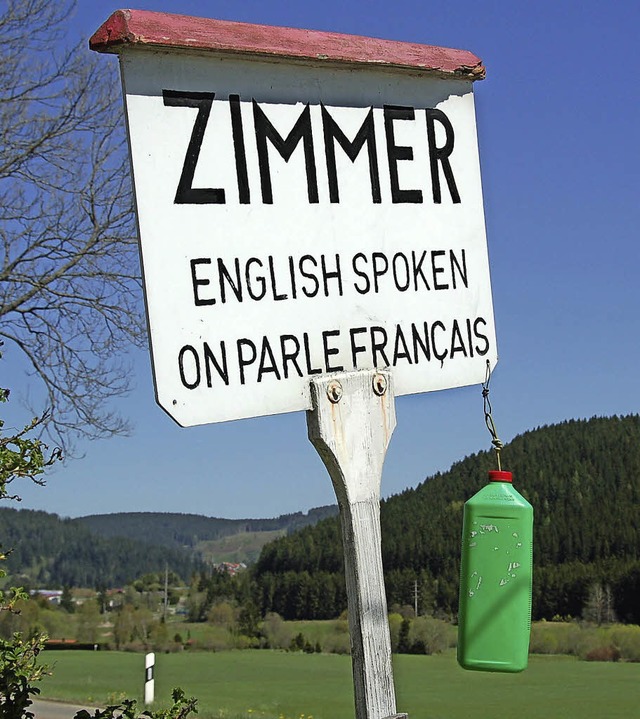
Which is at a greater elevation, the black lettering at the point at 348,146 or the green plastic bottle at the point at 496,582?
the black lettering at the point at 348,146

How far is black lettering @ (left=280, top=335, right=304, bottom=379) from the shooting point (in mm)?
1975

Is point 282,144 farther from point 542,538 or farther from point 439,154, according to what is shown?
point 542,538

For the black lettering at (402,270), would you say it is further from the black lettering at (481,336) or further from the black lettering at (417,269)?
the black lettering at (481,336)

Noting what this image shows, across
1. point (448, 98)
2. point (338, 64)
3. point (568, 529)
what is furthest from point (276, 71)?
point (568, 529)

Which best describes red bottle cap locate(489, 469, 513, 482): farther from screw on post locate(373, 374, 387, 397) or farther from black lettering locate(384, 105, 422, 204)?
black lettering locate(384, 105, 422, 204)

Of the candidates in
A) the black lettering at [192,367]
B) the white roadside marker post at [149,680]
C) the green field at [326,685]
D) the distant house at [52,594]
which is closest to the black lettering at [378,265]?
the black lettering at [192,367]

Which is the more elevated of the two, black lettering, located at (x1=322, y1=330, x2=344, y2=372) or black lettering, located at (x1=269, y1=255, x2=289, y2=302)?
black lettering, located at (x1=269, y1=255, x2=289, y2=302)

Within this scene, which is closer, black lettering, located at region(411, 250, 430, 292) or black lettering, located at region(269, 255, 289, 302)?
black lettering, located at region(269, 255, 289, 302)

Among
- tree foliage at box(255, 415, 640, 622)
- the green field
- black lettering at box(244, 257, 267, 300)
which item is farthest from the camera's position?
tree foliage at box(255, 415, 640, 622)

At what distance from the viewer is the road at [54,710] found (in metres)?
16.1

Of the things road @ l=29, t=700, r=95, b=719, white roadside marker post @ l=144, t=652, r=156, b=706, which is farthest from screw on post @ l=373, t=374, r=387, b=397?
road @ l=29, t=700, r=95, b=719

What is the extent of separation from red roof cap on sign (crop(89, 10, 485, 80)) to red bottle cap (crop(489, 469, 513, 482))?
2.89 feet

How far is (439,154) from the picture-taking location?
2.25 meters

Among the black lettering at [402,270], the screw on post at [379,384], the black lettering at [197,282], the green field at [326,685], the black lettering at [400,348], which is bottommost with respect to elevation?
the green field at [326,685]
